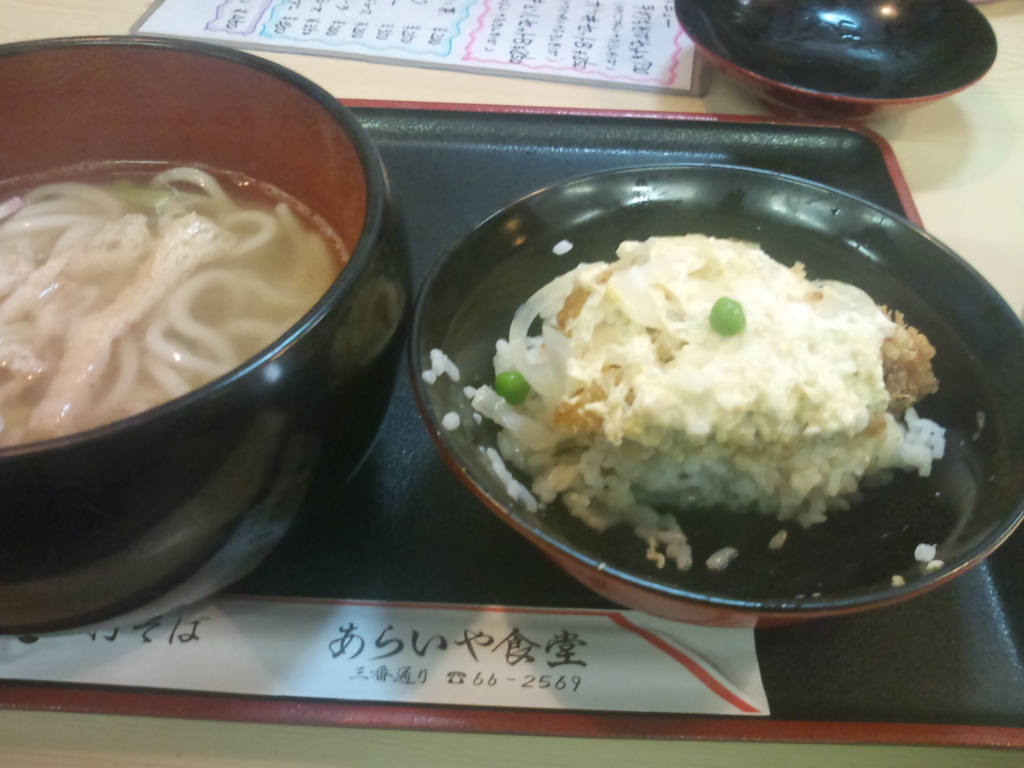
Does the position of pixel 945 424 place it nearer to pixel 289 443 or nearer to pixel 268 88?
pixel 289 443

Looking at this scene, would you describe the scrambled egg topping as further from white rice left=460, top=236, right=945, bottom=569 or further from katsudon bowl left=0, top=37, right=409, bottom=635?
katsudon bowl left=0, top=37, right=409, bottom=635

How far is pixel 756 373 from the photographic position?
857mm

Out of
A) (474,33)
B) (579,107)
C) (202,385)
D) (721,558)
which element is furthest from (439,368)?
(474,33)

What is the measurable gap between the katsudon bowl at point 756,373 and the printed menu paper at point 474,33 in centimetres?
73

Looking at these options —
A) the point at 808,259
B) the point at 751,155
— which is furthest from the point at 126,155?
the point at 751,155

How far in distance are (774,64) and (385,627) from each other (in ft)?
5.09

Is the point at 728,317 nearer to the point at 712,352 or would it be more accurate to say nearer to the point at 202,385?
the point at 712,352

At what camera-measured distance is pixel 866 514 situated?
2.97 feet

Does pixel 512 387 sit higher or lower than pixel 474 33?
lower

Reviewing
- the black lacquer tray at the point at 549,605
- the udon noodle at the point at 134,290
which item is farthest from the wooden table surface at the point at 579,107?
the udon noodle at the point at 134,290

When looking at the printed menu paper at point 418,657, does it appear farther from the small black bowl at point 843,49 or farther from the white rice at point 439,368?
the small black bowl at point 843,49

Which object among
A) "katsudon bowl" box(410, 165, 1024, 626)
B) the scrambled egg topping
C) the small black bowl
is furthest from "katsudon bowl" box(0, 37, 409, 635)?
the small black bowl

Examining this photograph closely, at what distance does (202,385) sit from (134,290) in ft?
1.11

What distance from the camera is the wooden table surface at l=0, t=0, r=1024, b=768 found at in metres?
0.76
